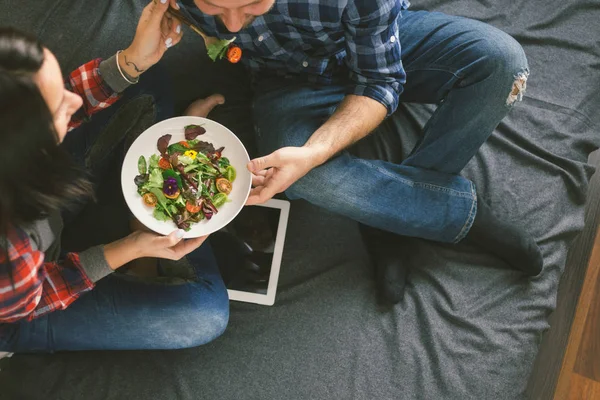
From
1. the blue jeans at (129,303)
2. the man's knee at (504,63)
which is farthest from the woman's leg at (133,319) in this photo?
the man's knee at (504,63)

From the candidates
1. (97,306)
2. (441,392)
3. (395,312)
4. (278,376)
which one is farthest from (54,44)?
(441,392)

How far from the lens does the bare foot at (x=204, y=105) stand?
1.57m

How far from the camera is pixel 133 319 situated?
52.0 inches

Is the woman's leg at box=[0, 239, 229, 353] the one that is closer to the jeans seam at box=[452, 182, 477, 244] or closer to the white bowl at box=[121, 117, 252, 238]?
the white bowl at box=[121, 117, 252, 238]

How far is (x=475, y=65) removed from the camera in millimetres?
1339

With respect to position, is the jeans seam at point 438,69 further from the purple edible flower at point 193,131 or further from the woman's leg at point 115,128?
the woman's leg at point 115,128

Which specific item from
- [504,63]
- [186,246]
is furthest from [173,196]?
[504,63]

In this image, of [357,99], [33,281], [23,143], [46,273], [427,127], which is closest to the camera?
[23,143]

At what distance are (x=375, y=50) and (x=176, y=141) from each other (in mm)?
541

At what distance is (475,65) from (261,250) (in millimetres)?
793

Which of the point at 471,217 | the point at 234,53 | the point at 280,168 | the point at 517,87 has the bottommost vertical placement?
the point at 471,217

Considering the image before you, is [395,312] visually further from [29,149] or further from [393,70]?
[29,149]

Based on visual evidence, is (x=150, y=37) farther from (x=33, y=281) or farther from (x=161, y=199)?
(x=33, y=281)

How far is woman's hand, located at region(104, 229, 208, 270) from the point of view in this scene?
3.82ft
